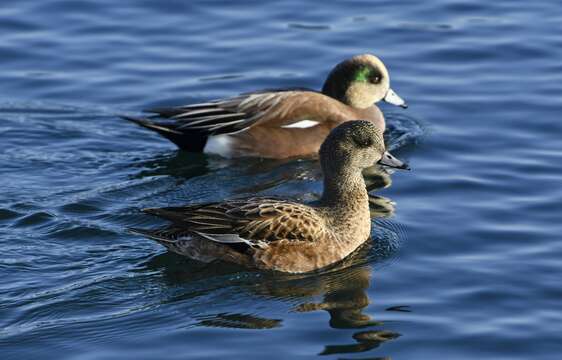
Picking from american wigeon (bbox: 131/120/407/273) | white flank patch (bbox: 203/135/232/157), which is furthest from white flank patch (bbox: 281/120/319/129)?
american wigeon (bbox: 131/120/407/273)

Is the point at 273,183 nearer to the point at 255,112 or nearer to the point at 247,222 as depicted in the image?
the point at 255,112

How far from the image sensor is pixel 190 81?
1445 cm

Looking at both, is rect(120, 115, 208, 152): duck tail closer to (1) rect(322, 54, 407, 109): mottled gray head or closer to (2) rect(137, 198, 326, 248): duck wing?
(1) rect(322, 54, 407, 109): mottled gray head

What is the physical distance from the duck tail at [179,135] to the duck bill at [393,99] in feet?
6.41

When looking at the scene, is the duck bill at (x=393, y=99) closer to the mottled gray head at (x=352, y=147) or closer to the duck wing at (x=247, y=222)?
the mottled gray head at (x=352, y=147)

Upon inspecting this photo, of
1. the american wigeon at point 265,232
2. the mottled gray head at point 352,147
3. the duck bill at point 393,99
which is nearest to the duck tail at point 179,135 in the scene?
the duck bill at point 393,99

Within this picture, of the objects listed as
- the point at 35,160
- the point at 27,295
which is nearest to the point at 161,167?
the point at 35,160

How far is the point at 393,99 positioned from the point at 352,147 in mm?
2963

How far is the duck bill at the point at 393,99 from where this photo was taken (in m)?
13.6

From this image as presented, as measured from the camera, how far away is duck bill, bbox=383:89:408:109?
13.6 metres

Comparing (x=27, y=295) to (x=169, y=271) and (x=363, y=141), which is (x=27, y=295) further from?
(x=363, y=141)

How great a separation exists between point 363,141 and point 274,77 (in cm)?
402

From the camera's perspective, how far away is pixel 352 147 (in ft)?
35.2

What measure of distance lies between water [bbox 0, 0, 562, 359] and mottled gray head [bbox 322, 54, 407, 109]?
1.25 feet
